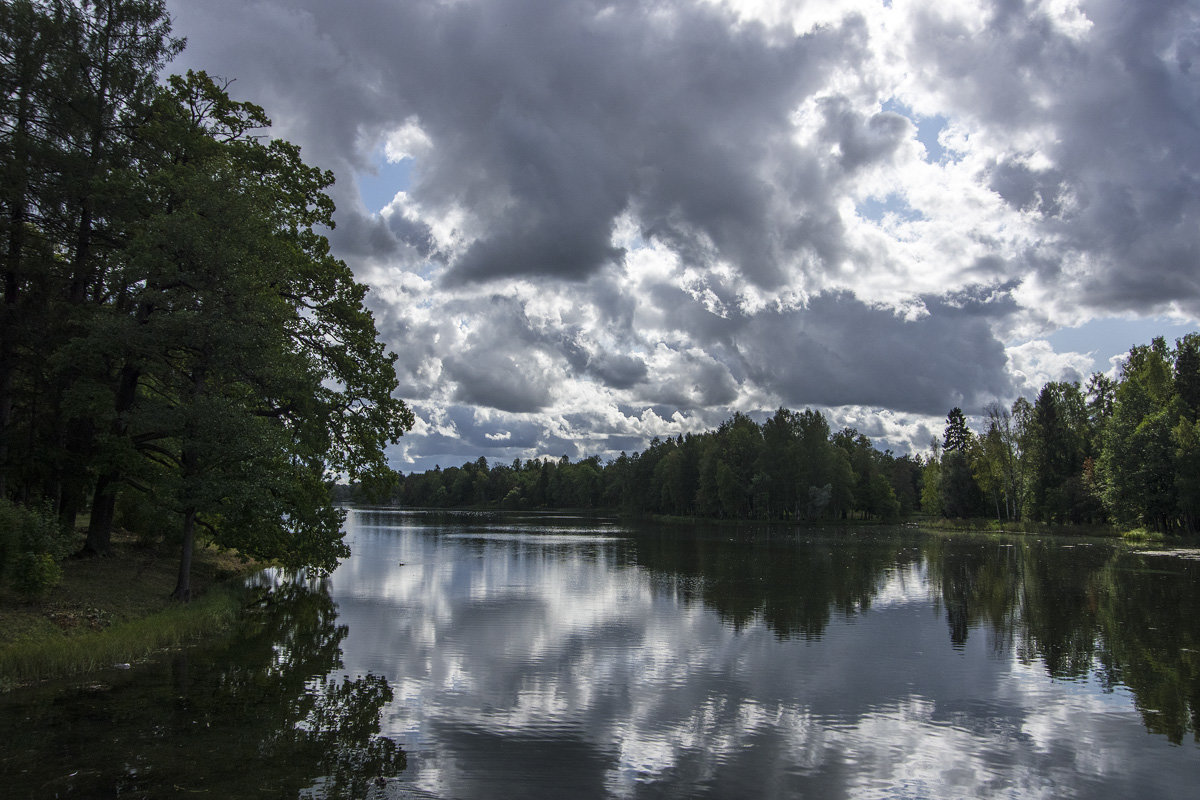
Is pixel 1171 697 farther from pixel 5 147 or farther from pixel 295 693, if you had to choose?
pixel 5 147

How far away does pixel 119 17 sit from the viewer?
80.8ft

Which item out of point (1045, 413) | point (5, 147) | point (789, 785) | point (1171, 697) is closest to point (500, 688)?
point (789, 785)

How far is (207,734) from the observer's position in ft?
44.0

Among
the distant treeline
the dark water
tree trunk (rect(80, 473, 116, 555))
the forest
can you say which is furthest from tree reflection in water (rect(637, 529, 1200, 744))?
the distant treeline

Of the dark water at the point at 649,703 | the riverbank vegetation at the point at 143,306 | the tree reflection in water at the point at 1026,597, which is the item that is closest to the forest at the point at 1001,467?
the tree reflection in water at the point at 1026,597

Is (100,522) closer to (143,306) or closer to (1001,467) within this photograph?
(143,306)

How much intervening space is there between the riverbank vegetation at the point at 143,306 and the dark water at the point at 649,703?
5.45m

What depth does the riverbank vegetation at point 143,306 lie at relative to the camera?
22.3 meters

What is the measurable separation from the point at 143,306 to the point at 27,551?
385 inches

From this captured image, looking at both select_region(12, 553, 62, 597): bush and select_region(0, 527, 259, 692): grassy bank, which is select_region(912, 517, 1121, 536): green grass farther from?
select_region(12, 553, 62, 597): bush

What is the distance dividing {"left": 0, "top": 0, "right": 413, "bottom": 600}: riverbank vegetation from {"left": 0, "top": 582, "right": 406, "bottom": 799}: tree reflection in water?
556 cm

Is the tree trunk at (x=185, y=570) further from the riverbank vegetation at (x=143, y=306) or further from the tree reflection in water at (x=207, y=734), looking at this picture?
the tree reflection in water at (x=207, y=734)

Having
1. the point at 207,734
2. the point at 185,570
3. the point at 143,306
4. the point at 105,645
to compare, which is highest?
the point at 143,306

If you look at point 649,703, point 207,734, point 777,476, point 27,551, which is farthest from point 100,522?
point 777,476
